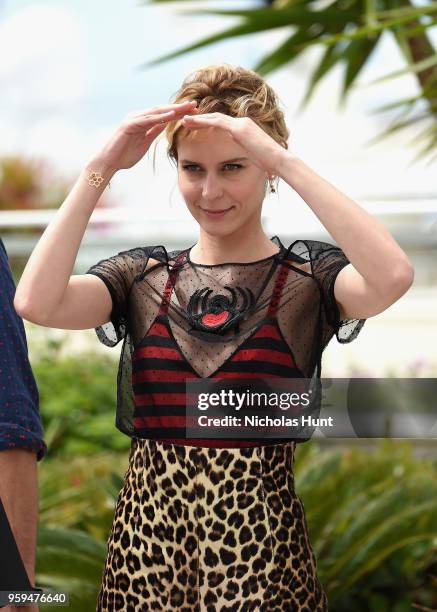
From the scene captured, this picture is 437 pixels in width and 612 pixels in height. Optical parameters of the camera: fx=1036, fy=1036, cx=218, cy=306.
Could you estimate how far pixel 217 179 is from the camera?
5.93ft

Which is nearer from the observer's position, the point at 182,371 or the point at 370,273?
the point at 370,273

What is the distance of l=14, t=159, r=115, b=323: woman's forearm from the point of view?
1.76 m

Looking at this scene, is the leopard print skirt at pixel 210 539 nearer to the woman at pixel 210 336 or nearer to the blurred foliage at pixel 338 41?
the woman at pixel 210 336

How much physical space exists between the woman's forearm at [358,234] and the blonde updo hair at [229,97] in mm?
205

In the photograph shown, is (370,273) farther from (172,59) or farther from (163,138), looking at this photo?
(172,59)

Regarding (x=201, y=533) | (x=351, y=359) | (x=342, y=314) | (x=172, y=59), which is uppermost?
(x=172, y=59)

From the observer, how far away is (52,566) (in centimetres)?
308

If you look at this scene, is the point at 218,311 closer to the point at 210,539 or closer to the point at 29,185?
the point at 210,539

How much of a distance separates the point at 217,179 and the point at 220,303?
0.22 m

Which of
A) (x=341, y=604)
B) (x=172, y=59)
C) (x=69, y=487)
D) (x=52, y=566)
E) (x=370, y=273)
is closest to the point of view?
(x=370, y=273)

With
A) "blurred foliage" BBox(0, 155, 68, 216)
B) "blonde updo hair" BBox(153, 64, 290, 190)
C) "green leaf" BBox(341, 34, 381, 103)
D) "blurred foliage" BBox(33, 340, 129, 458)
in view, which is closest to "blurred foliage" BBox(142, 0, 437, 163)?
"green leaf" BBox(341, 34, 381, 103)

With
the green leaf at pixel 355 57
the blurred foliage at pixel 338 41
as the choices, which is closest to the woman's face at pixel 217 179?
the blurred foliage at pixel 338 41

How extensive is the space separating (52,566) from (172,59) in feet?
9.41

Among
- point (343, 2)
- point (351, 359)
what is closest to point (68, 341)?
point (351, 359)
